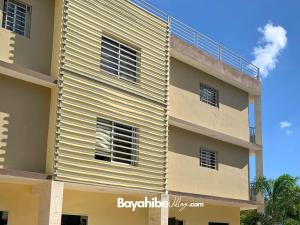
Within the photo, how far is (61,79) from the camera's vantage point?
12750 millimetres

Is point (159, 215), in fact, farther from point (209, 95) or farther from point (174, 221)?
point (209, 95)

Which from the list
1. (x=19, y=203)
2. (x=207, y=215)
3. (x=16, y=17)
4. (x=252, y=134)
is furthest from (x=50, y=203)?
(x=252, y=134)

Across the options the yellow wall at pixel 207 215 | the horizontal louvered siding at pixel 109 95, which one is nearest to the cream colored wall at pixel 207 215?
the yellow wall at pixel 207 215

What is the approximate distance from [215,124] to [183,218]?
13.5 feet

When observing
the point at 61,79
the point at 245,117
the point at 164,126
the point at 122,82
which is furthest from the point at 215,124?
the point at 61,79

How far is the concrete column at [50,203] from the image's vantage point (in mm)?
11914

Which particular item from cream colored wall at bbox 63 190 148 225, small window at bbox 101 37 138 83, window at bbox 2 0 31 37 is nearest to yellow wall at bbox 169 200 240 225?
cream colored wall at bbox 63 190 148 225

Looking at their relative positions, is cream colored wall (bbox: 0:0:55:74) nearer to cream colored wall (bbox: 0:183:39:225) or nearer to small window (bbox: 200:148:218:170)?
cream colored wall (bbox: 0:183:39:225)

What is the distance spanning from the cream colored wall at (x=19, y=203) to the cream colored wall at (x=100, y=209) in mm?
1269

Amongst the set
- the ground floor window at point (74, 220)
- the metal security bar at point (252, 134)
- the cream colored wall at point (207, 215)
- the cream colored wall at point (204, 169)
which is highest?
the metal security bar at point (252, 134)

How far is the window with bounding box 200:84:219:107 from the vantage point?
64.2 ft

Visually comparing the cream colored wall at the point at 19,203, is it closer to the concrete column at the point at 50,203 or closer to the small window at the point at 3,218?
the small window at the point at 3,218

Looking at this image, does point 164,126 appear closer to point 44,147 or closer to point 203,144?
point 203,144

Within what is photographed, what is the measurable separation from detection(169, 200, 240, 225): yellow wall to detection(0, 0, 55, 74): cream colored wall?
853 cm
